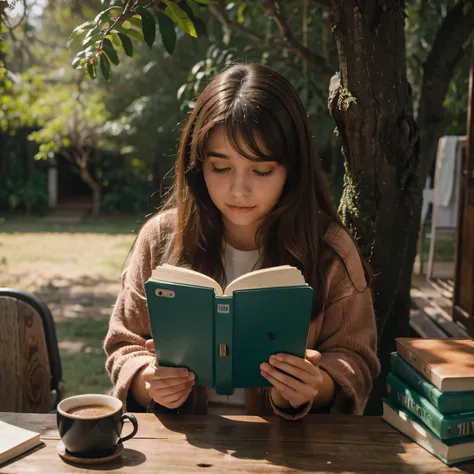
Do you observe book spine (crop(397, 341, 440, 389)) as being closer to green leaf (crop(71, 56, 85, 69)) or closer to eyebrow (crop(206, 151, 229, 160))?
eyebrow (crop(206, 151, 229, 160))

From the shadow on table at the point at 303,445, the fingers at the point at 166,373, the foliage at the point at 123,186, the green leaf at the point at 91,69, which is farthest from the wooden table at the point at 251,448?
the foliage at the point at 123,186

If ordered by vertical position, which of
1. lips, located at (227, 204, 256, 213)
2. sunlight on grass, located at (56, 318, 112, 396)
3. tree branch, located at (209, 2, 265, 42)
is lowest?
sunlight on grass, located at (56, 318, 112, 396)

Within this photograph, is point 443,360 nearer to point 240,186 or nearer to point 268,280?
point 268,280

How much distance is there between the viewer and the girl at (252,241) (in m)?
1.80

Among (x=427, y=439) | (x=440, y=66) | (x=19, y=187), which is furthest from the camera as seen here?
(x=19, y=187)

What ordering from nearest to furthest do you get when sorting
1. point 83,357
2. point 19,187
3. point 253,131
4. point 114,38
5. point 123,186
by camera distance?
1. point 253,131
2. point 114,38
3. point 83,357
4. point 19,187
5. point 123,186

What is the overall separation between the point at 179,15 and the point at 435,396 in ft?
5.04

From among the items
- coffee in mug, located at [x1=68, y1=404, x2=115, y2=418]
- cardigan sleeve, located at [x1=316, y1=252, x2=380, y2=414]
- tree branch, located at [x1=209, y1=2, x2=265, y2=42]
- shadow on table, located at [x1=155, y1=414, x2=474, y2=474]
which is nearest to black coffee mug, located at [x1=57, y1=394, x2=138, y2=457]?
coffee in mug, located at [x1=68, y1=404, x2=115, y2=418]

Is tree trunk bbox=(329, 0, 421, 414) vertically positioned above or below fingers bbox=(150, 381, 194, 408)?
above

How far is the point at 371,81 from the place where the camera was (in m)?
2.33

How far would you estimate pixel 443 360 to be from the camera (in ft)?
4.98

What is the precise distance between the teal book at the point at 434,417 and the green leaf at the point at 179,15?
4.69 feet

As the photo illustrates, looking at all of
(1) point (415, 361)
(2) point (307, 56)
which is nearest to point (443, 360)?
(1) point (415, 361)

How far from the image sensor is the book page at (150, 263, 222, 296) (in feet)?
4.83
